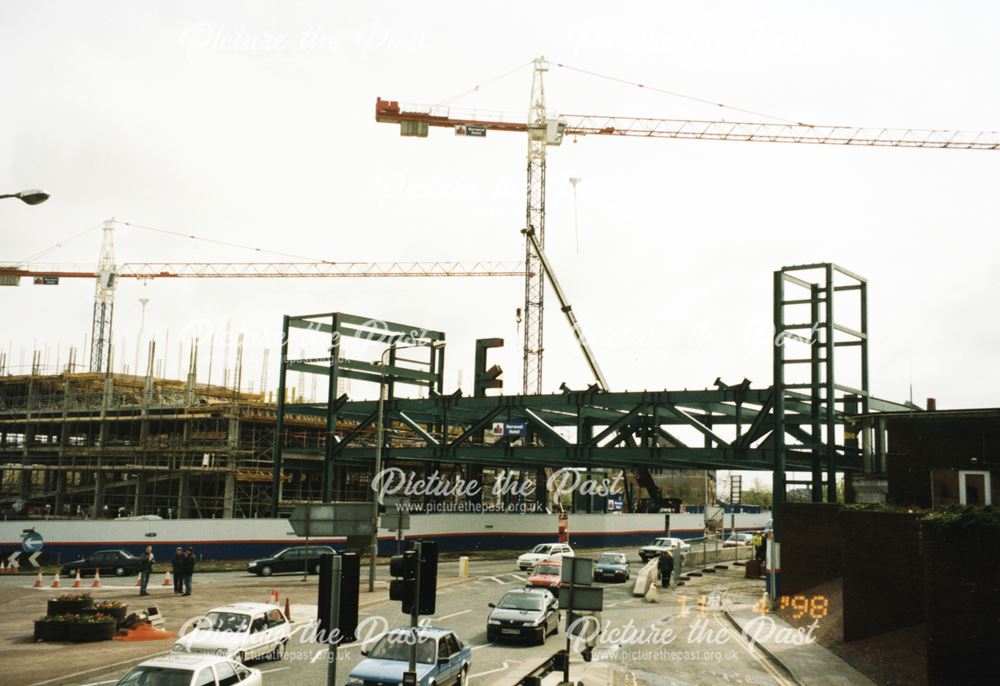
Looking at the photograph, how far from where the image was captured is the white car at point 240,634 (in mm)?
18344

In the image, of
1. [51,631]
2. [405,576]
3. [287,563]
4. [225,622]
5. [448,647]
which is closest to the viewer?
[405,576]

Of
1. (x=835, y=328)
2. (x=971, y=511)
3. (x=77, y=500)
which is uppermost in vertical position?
(x=835, y=328)

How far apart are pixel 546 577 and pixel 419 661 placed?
17.2 m

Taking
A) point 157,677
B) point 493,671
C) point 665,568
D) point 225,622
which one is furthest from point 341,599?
point 665,568

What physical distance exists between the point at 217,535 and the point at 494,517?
21735 millimetres

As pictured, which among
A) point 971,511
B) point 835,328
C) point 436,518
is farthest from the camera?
point 436,518

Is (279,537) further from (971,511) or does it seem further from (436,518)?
(971,511)

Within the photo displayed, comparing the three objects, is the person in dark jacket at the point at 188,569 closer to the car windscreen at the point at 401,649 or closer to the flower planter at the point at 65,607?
the flower planter at the point at 65,607

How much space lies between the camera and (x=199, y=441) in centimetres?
6512

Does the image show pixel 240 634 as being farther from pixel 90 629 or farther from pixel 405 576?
pixel 405 576

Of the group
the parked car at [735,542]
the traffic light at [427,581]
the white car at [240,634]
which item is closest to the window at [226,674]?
the white car at [240,634]

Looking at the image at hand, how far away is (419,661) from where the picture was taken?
16.5 metres

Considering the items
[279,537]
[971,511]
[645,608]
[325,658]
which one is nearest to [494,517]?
[279,537]

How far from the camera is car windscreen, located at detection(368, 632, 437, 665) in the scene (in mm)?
16578
